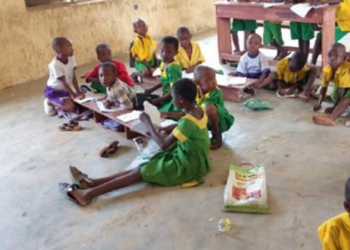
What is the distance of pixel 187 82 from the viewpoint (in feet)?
9.70

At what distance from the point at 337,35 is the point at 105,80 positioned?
9.88 feet

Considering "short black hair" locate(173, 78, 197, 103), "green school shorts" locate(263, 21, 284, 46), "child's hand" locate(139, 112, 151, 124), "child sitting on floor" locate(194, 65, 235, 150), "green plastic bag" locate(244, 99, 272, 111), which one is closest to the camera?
"short black hair" locate(173, 78, 197, 103)

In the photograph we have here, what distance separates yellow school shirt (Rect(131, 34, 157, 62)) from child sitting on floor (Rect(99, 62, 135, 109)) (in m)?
1.38

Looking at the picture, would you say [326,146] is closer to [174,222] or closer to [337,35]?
[174,222]

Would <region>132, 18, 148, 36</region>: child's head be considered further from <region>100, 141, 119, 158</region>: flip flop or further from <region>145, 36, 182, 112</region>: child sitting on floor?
<region>100, 141, 119, 158</region>: flip flop

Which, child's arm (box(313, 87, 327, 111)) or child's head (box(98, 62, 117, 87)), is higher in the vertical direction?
child's head (box(98, 62, 117, 87))

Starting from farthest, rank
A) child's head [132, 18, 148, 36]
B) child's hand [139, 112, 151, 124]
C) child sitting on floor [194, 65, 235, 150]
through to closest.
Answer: child's head [132, 18, 148, 36]
child sitting on floor [194, 65, 235, 150]
child's hand [139, 112, 151, 124]

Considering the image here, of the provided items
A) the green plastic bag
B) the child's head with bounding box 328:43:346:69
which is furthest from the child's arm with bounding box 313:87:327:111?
the green plastic bag

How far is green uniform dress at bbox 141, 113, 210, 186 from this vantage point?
2984mm

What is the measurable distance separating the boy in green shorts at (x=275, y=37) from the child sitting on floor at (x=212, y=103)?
232 cm

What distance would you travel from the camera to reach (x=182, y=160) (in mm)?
3033

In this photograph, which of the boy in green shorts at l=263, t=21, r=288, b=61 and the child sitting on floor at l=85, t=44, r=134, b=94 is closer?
the child sitting on floor at l=85, t=44, r=134, b=94

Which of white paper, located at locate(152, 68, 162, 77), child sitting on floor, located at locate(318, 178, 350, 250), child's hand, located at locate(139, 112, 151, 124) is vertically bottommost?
white paper, located at locate(152, 68, 162, 77)

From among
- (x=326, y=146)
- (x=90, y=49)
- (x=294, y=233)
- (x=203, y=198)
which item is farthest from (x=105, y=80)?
(x=90, y=49)
